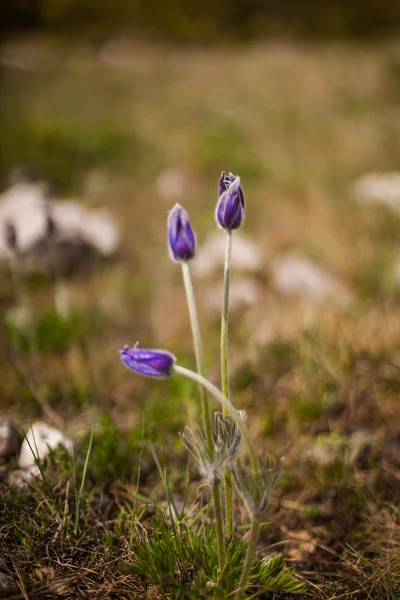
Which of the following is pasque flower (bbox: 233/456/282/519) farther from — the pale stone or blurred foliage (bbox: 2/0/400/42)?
blurred foliage (bbox: 2/0/400/42)

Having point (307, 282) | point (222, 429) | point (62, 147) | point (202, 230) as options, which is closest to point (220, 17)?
point (62, 147)

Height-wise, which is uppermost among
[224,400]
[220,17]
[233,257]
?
[220,17]

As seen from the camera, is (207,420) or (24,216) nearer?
(207,420)

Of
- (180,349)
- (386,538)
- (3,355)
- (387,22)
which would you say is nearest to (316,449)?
(386,538)

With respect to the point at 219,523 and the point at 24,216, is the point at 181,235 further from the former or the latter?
the point at 24,216

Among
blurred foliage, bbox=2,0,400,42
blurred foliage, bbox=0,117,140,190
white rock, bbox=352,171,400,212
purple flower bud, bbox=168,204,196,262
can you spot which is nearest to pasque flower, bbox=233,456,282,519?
purple flower bud, bbox=168,204,196,262

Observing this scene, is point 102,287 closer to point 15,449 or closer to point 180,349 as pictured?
point 180,349

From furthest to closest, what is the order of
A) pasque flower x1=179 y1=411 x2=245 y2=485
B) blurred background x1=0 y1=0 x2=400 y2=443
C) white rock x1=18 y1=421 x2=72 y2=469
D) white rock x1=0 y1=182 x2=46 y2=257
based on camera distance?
white rock x1=0 y1=182 x2=46 y2=257 < blurred background x1=0 y1=0 x2=400 y2=443 < white rock x1=18 y1=421 x2=72 y2=469 < pasque flower x1=179 y1=411 x2=245 y2=485
